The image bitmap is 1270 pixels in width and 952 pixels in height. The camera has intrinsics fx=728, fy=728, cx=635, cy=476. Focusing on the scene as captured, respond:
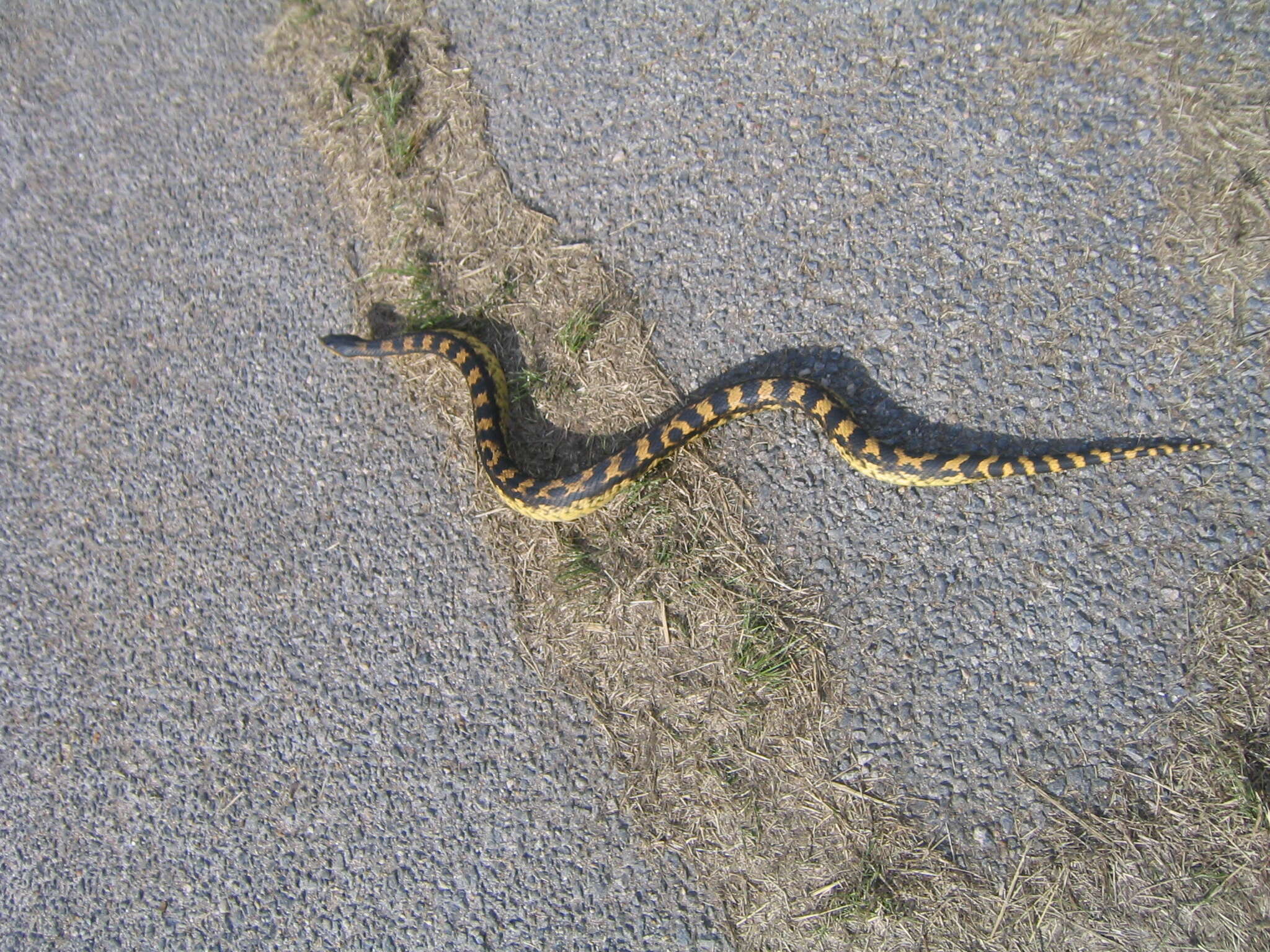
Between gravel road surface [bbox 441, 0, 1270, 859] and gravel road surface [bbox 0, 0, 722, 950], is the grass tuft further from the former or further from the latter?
gravel road surface [bbox 0, 0, 722, 950]

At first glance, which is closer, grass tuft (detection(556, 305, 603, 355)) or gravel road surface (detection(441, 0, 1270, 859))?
gravel road surface (detection(441, 0, 1270, 859))

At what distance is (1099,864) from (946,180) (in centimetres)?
390

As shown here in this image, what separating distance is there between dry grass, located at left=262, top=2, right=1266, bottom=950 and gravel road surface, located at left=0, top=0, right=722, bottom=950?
0.27 meters

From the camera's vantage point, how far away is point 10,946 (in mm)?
4832

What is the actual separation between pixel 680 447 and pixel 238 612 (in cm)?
323

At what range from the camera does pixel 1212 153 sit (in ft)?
13.8

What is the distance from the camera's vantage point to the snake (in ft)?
13.2

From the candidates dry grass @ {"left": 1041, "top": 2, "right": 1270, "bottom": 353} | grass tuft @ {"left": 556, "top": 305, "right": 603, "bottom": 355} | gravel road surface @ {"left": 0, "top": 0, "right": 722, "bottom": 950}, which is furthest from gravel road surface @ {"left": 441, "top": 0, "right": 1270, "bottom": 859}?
gravel road surface @ {"left": 0, "top": 0, "right": 722, "bottom": 950}

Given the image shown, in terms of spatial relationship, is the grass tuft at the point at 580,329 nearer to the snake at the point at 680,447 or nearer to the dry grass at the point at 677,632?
the dry grass at the point at 677,632

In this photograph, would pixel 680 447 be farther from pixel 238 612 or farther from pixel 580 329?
pixel 238 612

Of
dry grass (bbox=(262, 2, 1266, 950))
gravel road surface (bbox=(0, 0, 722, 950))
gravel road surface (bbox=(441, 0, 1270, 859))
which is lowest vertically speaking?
gravel road surface (bbox=(0, 0, 722, 950))

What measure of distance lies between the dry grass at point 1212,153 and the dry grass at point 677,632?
160cm

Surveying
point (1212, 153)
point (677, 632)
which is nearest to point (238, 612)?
point (677, 632)

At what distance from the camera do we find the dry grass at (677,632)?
12.1ft
